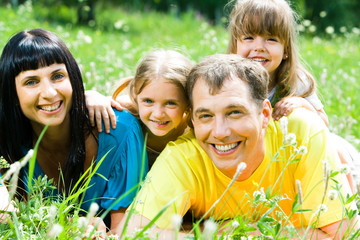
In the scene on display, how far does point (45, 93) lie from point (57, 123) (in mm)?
201

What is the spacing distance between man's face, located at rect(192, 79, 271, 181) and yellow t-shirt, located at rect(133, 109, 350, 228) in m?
0.13

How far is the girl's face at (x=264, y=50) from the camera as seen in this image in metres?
3.83

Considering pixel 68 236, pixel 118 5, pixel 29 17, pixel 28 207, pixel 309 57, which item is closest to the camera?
pixel 68 236

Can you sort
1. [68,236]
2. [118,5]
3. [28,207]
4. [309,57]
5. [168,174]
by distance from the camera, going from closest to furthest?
[68,236] < [28,207] < [168,174] < [309,57] < [118,5]

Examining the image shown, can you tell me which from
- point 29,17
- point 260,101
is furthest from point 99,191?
point 29,17

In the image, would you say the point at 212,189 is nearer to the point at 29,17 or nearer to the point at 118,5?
the point at 29,17

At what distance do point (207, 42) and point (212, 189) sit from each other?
617 cm

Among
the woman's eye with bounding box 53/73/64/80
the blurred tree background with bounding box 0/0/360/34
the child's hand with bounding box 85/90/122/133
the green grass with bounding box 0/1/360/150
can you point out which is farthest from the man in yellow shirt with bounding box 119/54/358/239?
the blurred tree background with bounding box 0/0/360/34

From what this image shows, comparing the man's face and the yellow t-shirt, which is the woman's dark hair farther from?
the man's face

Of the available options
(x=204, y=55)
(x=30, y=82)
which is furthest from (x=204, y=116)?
(x=204, y=55)

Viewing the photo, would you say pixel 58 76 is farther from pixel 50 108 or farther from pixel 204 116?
pixel 204 116

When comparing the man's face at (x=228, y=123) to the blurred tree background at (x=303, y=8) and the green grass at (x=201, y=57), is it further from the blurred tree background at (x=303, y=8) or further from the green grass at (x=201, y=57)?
the blurred tree background at (x=303, y=8)

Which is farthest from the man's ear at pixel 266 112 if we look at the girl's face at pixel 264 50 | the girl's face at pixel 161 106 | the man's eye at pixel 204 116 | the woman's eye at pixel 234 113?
the girl's face at pixel 264 50

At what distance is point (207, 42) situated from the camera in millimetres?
8945
